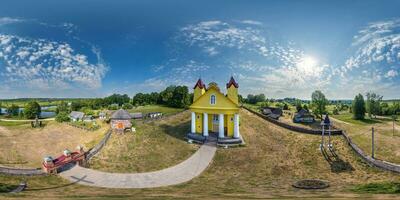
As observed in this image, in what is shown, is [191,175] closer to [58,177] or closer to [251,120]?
[58,177]

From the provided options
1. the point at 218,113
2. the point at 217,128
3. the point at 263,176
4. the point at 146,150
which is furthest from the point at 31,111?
the point at 263,176

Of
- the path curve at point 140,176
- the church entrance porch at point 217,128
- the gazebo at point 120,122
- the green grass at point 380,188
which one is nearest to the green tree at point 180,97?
the church entrance porch at point 217,128

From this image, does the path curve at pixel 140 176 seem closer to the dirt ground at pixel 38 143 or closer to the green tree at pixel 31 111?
the dirt ground at pixel 38 143

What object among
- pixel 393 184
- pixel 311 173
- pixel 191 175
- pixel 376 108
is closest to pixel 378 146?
pixel 311 173

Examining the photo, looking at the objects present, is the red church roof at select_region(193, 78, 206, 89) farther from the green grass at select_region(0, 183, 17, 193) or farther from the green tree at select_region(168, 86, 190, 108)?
the green tree at select_region(168, 86, 190, 108)

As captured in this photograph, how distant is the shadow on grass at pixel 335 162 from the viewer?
26380 mm

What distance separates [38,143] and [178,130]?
624 inches

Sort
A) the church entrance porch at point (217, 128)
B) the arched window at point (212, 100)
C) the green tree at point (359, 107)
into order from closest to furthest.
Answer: the church entrance porch at point (217, 128) → the arched window at point (212, 100) → the green tree at point (359, 107)

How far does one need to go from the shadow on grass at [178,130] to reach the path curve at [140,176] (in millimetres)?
8017

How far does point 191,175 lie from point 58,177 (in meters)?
9.69

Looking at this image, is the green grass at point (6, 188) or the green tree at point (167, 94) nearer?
the green grass at point (6, 188)

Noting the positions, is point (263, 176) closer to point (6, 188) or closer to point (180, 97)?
point (6, 188)

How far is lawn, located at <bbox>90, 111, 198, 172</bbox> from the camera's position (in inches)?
1101

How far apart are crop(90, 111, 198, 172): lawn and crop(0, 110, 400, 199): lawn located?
121 centimetres
